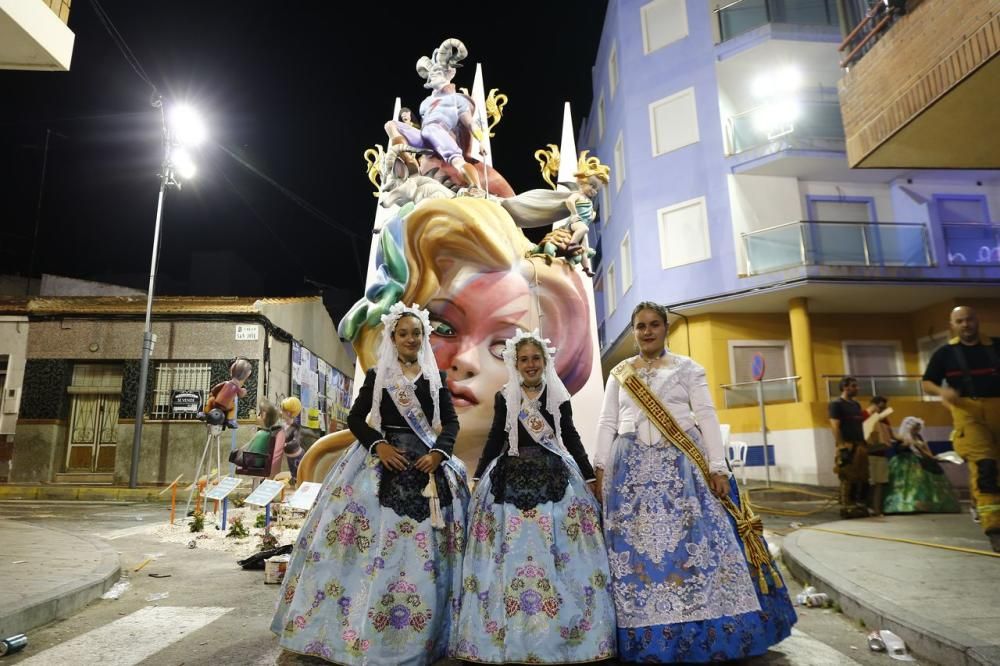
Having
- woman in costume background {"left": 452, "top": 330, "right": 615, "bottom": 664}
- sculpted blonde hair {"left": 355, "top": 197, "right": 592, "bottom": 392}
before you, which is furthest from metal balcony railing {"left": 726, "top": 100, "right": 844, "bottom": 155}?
woman in costume background {"left": 452, "top": 330, "right": 615, "bottom": 664}

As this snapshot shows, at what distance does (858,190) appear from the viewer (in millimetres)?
15641

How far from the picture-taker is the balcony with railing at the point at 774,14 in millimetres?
15586

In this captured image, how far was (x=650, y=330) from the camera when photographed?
12.2ft

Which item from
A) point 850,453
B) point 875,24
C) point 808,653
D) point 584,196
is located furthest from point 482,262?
point 850,453

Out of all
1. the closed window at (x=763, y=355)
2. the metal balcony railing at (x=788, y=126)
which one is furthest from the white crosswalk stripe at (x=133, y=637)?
the metal balcony railing at (x=788, y=126)

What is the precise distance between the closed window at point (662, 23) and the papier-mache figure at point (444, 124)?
35.7 ft

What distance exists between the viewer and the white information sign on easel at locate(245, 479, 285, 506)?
21.6ft

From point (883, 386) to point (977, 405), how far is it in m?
10.7

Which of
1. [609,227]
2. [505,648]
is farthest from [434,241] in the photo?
[609,227]

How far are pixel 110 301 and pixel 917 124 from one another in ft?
55.0

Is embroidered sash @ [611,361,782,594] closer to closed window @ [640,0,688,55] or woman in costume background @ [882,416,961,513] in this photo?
woman in costume background @ [882,416,961,513]

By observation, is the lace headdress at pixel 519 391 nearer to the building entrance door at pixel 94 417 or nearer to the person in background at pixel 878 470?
the person in background at pixel 878 470

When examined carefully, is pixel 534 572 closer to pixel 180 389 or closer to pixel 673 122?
pixel 180 389

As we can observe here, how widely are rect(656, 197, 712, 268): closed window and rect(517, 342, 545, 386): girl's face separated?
41.3ft
